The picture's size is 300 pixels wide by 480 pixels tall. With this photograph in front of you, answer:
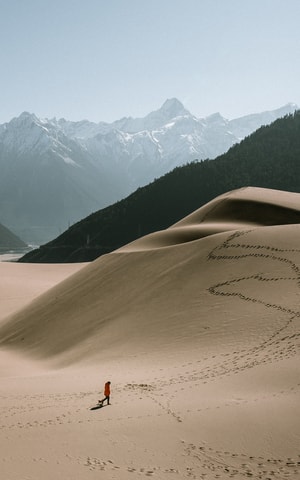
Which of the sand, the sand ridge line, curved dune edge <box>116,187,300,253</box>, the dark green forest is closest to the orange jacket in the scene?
the sand

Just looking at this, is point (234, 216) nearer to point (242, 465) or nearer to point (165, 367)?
point (165, 367)

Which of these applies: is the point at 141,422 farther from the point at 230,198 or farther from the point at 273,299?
the point at 230,198

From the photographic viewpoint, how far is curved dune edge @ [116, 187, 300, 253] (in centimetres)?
3769

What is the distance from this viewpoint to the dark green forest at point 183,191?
109 metres

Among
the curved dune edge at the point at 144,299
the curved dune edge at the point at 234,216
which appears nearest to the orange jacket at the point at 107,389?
the curved dune edge at the point at 144,299

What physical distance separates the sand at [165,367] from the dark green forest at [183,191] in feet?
256

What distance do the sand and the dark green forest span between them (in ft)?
256

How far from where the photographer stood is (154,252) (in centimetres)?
3097

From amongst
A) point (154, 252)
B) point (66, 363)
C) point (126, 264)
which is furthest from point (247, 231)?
point (66, 363)

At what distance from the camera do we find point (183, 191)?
119500 mm

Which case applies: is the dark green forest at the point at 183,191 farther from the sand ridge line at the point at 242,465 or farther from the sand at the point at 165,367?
the sand ridge line at the point at 242,465

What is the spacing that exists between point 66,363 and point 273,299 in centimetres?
885

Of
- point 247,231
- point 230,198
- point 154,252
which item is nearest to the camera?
point 247,231

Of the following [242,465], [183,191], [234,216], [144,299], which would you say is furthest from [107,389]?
[183,191]
